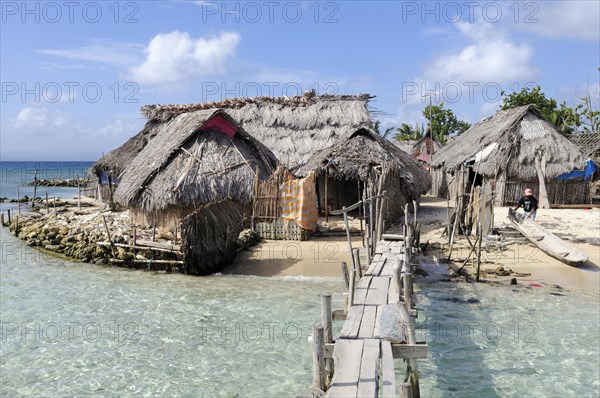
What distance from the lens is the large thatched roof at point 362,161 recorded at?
53.8 ft

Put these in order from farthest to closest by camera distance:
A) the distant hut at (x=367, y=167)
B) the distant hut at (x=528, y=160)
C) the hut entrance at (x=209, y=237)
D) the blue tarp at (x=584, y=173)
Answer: the blue tarp at (x=584, y=173)
the distant hut at (x=528, y=160)
the distant hut at (x=367, y=167)
the hut entrance at (x=209, y=237)

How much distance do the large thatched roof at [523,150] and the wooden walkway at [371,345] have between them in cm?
1390

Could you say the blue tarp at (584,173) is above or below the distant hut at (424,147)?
below

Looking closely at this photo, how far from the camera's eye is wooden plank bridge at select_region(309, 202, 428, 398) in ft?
13.9

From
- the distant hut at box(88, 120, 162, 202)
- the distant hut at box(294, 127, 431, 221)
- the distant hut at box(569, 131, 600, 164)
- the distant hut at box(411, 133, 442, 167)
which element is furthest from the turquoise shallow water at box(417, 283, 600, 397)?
the distant hut at box(411, 133, 442, 167)

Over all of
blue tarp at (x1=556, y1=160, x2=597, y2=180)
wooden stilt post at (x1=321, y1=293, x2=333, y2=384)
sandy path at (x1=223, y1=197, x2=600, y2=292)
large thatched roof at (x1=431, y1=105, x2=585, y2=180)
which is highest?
large thatched roof at (x1=431, y1=105, x2=585, y2=180)

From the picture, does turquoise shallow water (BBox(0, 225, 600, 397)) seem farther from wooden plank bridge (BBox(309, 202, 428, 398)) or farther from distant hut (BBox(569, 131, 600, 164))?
distant hut (BBox(569, 131, 600, 164))

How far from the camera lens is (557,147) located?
19.8 meters

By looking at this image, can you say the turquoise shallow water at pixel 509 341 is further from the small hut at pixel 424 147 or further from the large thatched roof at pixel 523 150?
the small hut at pixel 424 147

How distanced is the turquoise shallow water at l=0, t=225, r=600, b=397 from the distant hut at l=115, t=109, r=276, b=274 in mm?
2767

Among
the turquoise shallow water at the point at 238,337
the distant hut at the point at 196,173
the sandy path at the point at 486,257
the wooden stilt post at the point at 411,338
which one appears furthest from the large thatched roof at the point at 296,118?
the wooden stilt post at the point at 411,338

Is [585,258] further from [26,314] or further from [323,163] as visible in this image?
[26,314]

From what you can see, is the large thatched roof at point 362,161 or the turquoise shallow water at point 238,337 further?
the large thatched roof at point 362,161

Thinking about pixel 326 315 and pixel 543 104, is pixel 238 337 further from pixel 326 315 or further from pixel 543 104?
pixel 543 104
